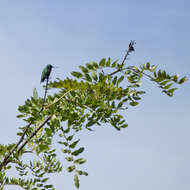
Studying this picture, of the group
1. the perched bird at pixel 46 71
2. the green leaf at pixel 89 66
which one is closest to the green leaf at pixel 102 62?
the green leaf at pixel 89 66

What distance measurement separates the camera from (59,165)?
4758 mm

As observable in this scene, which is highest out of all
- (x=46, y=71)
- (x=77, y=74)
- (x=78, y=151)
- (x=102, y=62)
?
(x=102, y=62)

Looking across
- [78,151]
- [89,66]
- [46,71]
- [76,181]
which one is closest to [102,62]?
[89,66]

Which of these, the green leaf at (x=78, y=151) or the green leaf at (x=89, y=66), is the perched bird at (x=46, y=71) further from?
the green leaf at (x=78, y=151)

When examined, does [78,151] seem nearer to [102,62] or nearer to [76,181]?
[76,181]

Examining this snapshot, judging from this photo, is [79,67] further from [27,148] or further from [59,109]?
[27,148]

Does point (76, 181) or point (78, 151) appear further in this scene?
point (78, 151)

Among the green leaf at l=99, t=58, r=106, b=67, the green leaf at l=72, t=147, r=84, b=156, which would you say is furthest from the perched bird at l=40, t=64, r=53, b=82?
the green leaf at l=72, t=147, r=84, b=156

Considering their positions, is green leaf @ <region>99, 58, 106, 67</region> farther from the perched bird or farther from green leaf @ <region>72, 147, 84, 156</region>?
green leaf @ <region>72, 147, 84, 156</region>

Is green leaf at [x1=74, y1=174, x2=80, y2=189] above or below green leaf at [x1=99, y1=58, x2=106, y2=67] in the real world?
below

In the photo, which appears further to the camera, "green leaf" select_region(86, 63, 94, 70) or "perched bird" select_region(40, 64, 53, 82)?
"green leaf" select_region(86, 63, 94, 70)

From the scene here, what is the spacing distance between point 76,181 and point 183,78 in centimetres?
152

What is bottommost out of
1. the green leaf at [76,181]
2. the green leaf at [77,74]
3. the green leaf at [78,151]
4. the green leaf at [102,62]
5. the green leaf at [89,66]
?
the green leaf at [76,181]

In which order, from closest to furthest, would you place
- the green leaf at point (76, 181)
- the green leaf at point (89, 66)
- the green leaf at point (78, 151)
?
the green leaf at point (76, 181) → the green leaf at point (78, 151) → the green leaf at point (89, 66)
